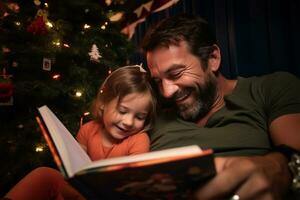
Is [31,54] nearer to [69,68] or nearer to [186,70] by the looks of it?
[69,68]

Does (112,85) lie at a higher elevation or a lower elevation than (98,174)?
higher

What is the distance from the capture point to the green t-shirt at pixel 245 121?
1.03m

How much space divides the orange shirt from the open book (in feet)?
1.75

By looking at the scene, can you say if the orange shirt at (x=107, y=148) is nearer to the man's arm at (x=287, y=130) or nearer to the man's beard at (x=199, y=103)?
the man's beard at (x=199, y=103)

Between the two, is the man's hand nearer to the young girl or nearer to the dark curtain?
the young girl

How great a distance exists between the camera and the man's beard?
130 centimetres

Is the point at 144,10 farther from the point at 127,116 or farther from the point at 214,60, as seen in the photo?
the point at 127,116

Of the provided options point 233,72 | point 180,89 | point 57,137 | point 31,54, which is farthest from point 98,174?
point 233,72

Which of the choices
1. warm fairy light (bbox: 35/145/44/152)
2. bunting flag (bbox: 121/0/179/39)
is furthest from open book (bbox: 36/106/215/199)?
bunting flag (bbox: 121/0/179/39)

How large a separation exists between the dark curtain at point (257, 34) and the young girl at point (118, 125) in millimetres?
959

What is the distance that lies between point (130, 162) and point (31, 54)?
1390 millimetres

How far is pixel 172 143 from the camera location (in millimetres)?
1185

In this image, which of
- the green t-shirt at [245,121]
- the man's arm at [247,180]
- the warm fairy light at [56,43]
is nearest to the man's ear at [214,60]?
the green t-shirt at [245,121]

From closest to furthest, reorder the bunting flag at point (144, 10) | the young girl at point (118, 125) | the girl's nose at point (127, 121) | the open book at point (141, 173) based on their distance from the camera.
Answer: the open book at point (141, 173), the young girl at point (118, 125), the girl's nose at point (127, 121), the bunting flag at point (144, 10)
